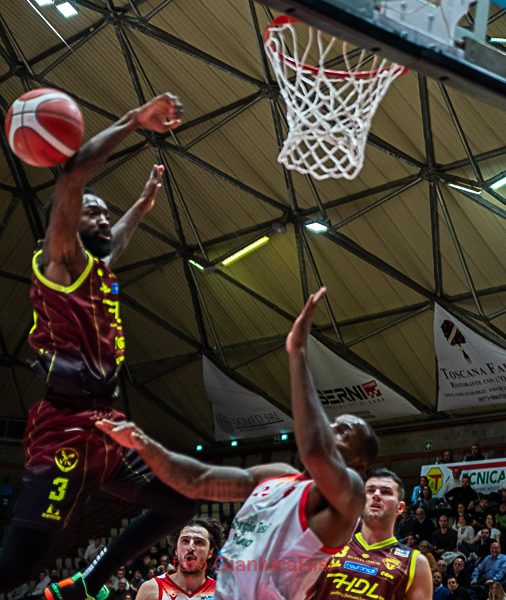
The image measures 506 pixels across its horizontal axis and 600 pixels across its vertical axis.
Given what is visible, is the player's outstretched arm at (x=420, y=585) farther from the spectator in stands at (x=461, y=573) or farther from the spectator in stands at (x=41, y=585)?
the spectator in stands at (x=41, y=585)

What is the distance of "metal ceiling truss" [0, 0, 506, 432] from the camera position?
18.9 meters

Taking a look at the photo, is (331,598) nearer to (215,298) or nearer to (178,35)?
(178,35)

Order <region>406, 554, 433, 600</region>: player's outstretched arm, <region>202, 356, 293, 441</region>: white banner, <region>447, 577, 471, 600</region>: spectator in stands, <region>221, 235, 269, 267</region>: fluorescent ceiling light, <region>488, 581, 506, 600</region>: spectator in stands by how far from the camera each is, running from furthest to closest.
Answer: <region>202, 356, 293, 441</region>: white banner
<region>221, 235, 269, 267</region>: fluorescent ceiling light
<region>447, 577, 471, 600</region>: spectator in stands
<region>488, 581, 506, 600</region>: spectator in stands
<region>406, 554, 433, 600</region>: player's outstretched arm

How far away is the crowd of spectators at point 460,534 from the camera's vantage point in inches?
550

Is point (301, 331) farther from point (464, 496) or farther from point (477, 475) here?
point (477, 475)

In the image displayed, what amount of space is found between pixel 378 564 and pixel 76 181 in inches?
144

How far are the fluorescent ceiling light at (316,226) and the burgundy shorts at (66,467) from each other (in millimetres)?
15645

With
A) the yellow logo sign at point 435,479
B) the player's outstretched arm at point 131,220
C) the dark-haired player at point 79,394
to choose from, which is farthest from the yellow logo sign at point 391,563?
the yellow logo sign at point 435,479

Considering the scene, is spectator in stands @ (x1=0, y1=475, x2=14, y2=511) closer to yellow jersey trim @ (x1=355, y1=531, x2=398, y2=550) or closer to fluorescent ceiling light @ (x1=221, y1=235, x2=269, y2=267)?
fluorescent ceiling light @ (x1=221, y1=235, x2=269, y2=267)

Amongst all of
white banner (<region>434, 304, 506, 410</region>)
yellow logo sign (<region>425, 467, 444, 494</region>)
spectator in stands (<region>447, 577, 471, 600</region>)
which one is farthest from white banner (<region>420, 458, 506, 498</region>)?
spectator in stands (<region>447, 577, 471, 600</region>)

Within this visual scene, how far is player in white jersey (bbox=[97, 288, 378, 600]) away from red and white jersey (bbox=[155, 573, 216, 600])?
10.8 ft

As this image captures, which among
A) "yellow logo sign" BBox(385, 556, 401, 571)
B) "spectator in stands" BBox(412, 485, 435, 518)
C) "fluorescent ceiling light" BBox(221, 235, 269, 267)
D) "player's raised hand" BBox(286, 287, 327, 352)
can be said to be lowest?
"yellow logo sign" BBox(385, 556, 401, 571)

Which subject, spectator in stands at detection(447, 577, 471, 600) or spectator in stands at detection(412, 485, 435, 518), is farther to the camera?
spectator in stands at detection(412, 485, 435, 518)

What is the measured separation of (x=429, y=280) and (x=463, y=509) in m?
5.49
